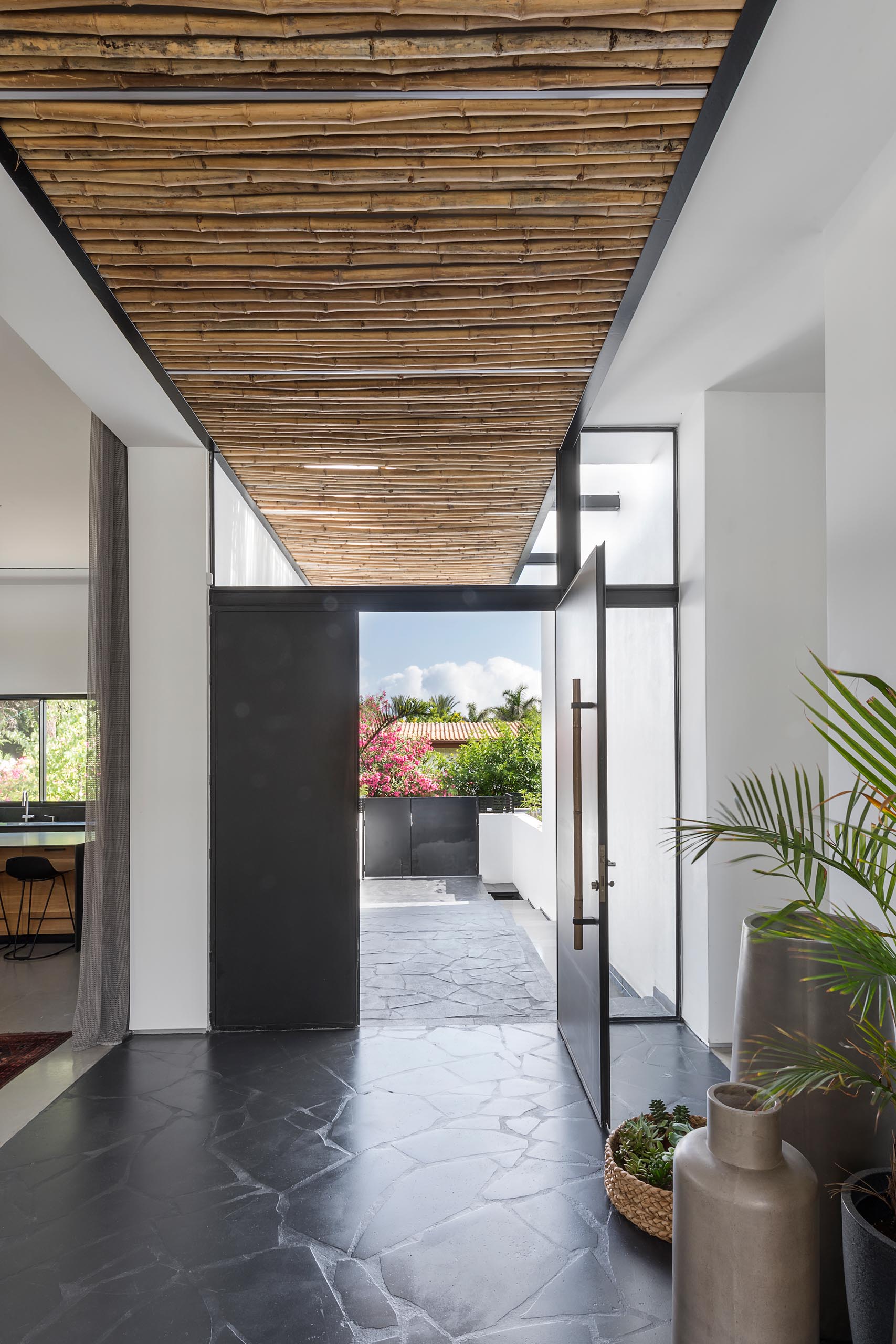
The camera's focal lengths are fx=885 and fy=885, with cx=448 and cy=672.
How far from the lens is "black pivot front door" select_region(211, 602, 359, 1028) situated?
457 centimetres

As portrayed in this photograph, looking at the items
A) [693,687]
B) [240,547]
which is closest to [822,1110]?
[693,687]

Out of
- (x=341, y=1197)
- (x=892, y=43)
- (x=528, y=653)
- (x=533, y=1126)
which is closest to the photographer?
(x=892, y=43)

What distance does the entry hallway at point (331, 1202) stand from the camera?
230 cm

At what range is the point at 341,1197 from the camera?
9.47 feet

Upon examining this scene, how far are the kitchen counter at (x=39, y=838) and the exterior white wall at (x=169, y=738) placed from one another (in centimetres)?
224

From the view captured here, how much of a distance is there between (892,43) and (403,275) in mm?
1578

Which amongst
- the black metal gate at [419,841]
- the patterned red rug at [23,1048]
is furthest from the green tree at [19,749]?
the patterned red rug at [23,1048]

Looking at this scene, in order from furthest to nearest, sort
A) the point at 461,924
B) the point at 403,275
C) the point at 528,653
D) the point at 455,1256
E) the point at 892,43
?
the point at 528,653 < the point at 461,924 < the point at 403,275 < the point at 455,1256 < the point at 892,43

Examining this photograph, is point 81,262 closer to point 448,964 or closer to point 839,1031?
point 839,1031

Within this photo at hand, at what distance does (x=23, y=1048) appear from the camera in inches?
170

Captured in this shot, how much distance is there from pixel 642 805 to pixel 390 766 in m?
8.06

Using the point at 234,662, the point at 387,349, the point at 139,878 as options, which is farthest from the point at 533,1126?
the point at 387,349

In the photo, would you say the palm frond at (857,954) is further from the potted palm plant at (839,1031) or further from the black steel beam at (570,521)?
the black steel beam at (570,521)

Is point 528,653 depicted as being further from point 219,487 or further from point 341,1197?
point 341,1197
